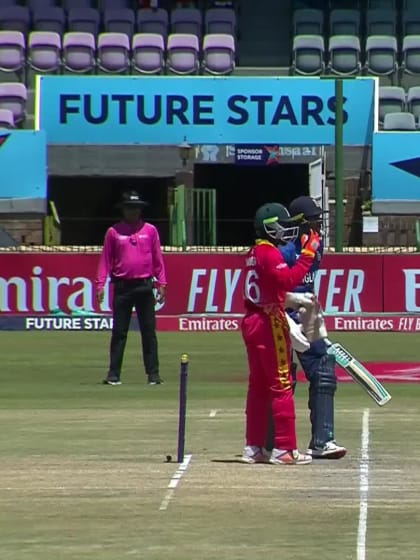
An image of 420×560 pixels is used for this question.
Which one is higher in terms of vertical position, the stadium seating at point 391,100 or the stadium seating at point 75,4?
the stadium seating at point 75,4

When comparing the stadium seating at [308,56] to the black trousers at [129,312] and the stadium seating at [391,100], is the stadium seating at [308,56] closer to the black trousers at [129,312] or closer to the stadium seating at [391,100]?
the stadium seating at [391,100]

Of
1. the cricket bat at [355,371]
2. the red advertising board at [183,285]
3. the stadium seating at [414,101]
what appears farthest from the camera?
the stadium seating at [414,101]

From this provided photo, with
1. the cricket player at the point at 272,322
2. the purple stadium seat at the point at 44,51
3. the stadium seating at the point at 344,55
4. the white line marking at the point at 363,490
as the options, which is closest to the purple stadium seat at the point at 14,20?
the purple stadium seat at the point at 44,51

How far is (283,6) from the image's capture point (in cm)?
3753

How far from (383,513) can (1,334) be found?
15.5 meters

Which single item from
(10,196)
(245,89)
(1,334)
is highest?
(245,89)

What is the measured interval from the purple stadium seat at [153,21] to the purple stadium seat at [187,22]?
22 centimetres

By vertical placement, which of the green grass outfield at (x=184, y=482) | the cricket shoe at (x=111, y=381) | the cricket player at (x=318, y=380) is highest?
the cricket player at (x=318, y=380)

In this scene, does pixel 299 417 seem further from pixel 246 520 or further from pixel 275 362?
pixel 246 520

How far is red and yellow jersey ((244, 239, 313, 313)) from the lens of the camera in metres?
10.1

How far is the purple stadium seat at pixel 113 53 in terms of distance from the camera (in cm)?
3466

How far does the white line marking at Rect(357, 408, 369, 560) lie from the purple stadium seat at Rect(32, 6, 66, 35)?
953 inches

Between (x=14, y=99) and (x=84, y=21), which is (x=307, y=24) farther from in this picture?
(x=14, y=99)

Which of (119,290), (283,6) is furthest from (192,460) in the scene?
(283,6)
